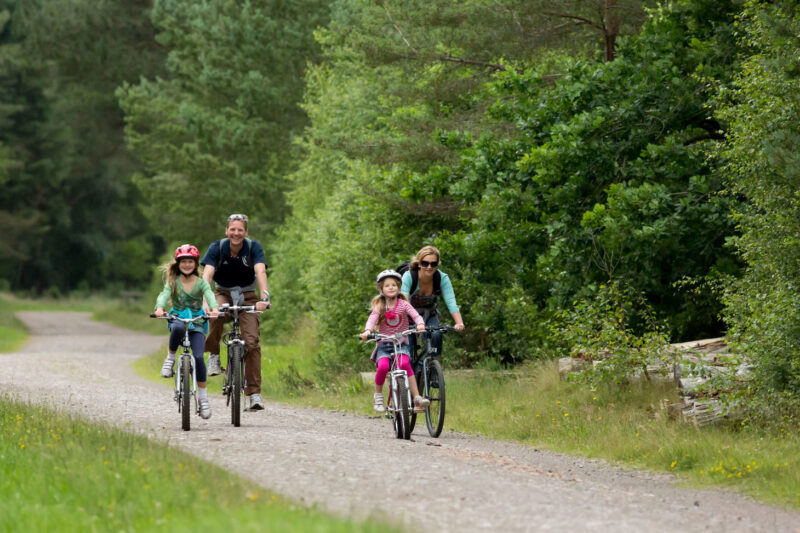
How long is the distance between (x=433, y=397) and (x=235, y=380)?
238cm

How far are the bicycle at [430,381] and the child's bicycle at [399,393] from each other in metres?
0.19

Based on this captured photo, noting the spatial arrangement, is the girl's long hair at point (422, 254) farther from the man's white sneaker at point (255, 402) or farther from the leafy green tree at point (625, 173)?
the leafy green tree at point (625, 173)

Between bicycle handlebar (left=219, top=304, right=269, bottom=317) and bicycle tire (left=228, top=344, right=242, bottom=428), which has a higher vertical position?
bicycle handlebar (left=219, top=304, right=269, bottom=317)

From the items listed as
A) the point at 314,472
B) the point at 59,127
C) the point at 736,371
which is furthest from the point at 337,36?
the point at 59,127

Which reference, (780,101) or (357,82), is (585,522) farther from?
(357,82)

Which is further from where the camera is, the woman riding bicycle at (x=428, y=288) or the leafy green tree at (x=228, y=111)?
the leafy green tree at (x=228, y=111)

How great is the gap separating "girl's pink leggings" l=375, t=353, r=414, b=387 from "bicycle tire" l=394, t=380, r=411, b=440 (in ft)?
0.71

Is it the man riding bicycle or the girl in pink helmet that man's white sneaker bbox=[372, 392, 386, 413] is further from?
the girl in pink helmet

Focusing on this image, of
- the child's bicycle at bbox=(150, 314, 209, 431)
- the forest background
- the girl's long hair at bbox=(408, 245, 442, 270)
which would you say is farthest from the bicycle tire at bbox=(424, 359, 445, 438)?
the child's bicycle at bbox=(150, 314, 209, 431)

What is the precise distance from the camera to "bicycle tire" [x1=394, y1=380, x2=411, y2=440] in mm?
12055

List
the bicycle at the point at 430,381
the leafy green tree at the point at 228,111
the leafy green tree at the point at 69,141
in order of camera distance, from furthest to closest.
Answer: the leafy green tree at the point at 69,141 < the leafy green tree at the point at 228,111 < the bicycle at the point at 430,381

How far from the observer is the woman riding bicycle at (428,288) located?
12.8 meters

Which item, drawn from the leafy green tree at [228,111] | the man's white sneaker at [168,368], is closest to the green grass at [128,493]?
the man's white sneaker at [168,368]

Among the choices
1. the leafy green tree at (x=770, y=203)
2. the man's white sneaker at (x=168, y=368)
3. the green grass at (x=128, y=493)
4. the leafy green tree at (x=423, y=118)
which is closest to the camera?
the green grass at (x=128, y=493)
